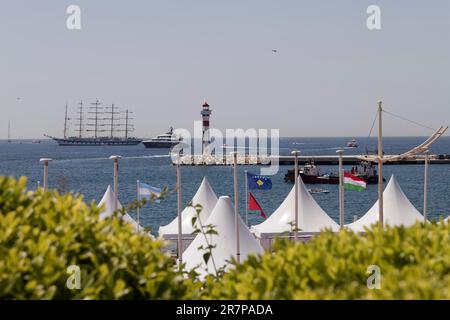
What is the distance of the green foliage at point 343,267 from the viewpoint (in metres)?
3.52

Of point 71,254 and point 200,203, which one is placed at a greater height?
point 200,203

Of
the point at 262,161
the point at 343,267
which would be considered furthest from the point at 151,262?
the point at 262,161

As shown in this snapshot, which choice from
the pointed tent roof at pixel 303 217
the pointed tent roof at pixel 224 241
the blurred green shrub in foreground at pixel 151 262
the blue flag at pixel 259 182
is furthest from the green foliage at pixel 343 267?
the pointed tent roof at pixel 303 217

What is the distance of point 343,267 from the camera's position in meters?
3.78

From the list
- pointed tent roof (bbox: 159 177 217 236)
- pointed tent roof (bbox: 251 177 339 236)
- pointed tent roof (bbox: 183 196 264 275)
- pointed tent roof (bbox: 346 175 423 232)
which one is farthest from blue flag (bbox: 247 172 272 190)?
pointed tent roof (bbox: 346 175 423 232)

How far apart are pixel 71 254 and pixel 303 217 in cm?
1726

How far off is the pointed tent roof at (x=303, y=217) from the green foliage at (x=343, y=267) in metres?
15.8

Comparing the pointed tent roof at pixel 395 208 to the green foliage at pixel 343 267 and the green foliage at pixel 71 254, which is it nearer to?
the green foliage at pixel 343 267

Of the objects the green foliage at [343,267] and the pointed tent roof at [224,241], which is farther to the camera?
the pointed tent roof at [224,241]

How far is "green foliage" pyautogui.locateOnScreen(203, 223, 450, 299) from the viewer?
3.52 metres

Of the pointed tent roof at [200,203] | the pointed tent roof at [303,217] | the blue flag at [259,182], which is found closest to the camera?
the blue flag at [259,182]

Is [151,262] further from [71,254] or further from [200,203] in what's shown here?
[200,203]

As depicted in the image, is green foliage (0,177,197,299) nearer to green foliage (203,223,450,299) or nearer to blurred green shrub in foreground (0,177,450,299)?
blurred green shrub in foreground (0,177,450,299)
